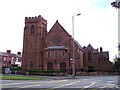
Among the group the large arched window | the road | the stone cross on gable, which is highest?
the large arched window

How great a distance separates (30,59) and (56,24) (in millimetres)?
13025

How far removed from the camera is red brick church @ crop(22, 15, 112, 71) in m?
75.6

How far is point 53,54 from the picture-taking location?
248 ft

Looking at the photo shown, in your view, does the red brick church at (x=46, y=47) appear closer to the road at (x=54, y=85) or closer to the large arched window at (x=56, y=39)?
the large arched window at (x=56, y=39)

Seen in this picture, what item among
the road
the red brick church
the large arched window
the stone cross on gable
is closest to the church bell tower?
the red brick church

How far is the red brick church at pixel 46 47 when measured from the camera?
75625 mm

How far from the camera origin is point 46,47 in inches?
3083

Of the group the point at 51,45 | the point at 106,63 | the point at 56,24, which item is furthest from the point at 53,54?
the point at 106,63

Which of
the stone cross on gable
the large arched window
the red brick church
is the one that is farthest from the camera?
the large arched window

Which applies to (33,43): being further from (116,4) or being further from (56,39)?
(116,4)

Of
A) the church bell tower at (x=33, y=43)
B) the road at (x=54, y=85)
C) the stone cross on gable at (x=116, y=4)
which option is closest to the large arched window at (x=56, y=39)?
the church bell tower at (x=33, y=43)

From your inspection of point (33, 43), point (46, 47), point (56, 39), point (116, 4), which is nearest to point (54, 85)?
point (116, 4)

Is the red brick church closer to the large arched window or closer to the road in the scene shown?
the large arched window

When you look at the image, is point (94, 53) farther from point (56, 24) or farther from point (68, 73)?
point (68, 73)
